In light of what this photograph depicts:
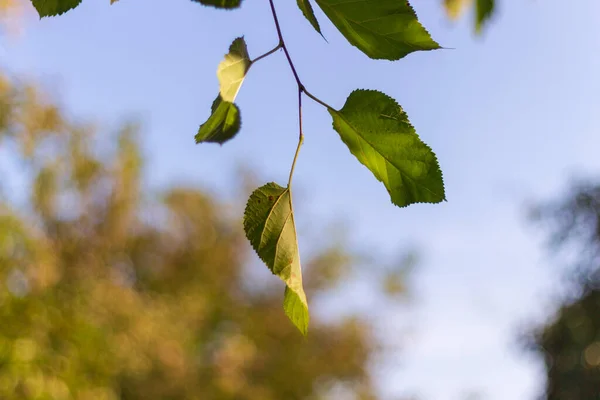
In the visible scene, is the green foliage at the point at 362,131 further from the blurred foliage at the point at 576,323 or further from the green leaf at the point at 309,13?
the blurred foliage at the point at 576,323

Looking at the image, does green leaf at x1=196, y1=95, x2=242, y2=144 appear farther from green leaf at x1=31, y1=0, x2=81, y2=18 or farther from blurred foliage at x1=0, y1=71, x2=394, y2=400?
blurred foliage at x1=0, y1=71, x2=394, y2=400

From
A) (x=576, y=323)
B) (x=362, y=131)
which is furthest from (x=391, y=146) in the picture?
(x=576, y=323)

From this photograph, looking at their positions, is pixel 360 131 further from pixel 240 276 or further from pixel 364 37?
pixel 240 276

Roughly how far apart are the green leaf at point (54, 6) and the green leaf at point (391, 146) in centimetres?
16

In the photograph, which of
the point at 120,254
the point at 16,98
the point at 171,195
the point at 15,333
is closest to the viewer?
the point at 15,333

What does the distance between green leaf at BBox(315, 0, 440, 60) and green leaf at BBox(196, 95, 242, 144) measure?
8cm

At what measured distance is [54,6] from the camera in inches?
12.8

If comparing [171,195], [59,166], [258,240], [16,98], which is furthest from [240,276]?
[258,240]

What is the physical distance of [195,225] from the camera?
9.75 metres

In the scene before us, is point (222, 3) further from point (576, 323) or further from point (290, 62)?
point (576, 323)

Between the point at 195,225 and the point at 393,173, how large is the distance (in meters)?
9.60

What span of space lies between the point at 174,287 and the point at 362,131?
975 cm

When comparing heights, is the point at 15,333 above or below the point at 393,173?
above

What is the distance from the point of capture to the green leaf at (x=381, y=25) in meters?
0.32
